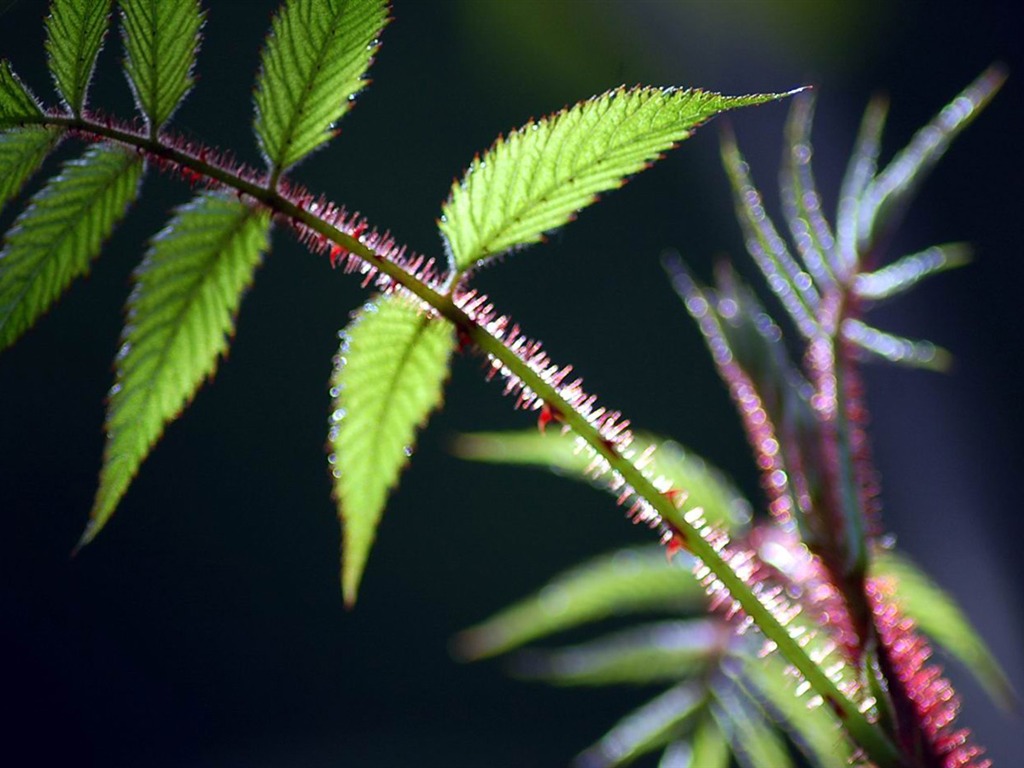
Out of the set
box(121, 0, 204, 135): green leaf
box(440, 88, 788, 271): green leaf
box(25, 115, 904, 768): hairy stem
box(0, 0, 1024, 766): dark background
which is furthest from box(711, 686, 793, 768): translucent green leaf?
box(0, 0, 1024, 766): dark background

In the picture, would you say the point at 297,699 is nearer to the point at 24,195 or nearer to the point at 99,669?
the point at 99,669

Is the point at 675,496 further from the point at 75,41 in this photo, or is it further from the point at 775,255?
the point at 75,41

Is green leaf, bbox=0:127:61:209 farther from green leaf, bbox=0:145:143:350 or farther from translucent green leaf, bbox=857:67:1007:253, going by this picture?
translucent green leaf, bbox=857:67:1007:253

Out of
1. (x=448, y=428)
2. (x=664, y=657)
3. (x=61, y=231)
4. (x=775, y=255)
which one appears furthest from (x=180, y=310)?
(x=448, y=428)

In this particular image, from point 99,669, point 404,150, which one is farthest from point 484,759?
point 404,150

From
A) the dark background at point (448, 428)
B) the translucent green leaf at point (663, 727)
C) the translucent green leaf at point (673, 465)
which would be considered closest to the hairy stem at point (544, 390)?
the translucent green leaf at point (673, 465)

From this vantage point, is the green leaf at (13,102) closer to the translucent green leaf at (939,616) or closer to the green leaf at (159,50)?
the green leaf at (159,50)

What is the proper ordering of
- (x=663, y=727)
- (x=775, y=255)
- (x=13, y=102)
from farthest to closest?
1. (x=663, y=727)
2. (x=775, y=255)
3. (x=13, y=102)
